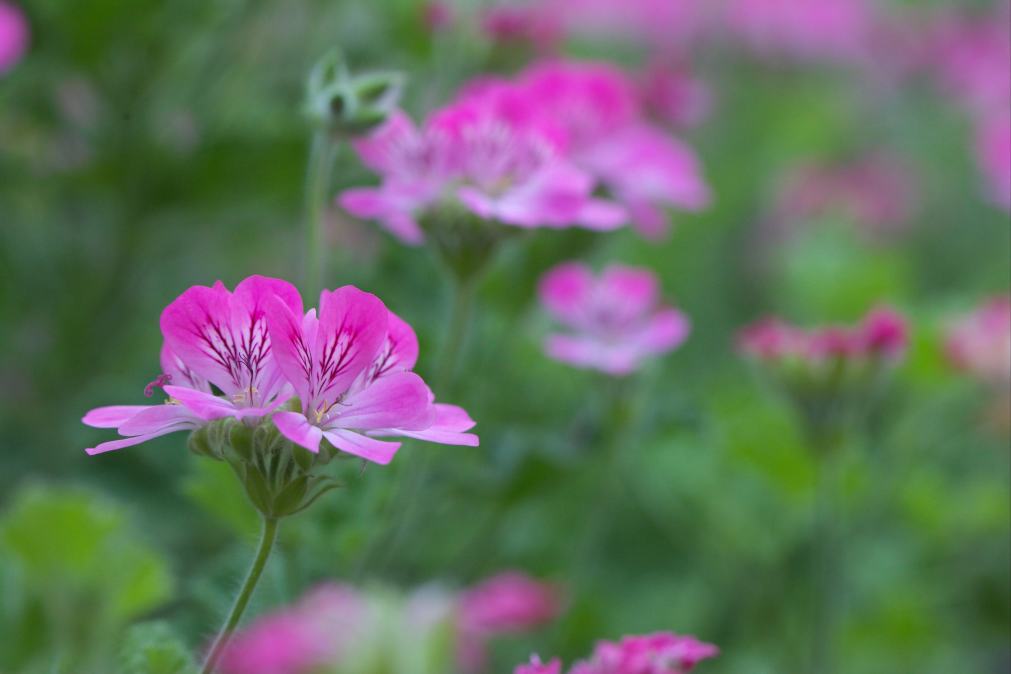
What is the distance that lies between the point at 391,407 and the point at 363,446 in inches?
1.0

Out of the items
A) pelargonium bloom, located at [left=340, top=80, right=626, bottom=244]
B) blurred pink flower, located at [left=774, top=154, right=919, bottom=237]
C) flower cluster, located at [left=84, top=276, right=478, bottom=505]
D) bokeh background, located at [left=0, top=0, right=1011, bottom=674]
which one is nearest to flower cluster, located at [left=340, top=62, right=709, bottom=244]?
pelargonium bloom, located at [left=340, top=80, right=626, bottom=244]

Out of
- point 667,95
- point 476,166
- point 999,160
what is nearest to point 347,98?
point 476,166

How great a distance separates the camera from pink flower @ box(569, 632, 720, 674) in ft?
1.52

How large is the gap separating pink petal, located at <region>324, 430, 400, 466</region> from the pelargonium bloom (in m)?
0.27

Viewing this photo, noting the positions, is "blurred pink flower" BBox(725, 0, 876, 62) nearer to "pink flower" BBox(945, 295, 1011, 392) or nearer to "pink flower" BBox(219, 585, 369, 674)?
"pink flower" BBox(945, 295, 1011, 392)

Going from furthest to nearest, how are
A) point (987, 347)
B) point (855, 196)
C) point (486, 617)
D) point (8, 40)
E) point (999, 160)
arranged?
point (855, 196)
point (999, 160)
point (987, 347)
point (8, 40)
point (486, 617)

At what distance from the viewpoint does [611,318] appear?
93cm

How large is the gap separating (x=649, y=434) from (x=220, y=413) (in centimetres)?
59

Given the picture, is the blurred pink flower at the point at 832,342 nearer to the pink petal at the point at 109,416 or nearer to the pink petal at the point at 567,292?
the pink petal at the point at 567,292

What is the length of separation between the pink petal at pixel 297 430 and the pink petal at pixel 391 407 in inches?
1.4

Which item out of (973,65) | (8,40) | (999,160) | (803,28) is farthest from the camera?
(803,28)

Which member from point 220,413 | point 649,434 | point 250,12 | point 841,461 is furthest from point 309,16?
point 220,413

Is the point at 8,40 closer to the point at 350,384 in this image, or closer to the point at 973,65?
the point at 350,384

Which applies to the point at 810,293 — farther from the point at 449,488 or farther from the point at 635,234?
the point at 449,488
